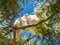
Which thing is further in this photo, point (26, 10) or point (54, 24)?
point (26, 10)

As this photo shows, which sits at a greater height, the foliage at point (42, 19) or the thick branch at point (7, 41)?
the foliage at point (42, 19)

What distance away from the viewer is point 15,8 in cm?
109

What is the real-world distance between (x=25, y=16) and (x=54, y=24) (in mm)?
168

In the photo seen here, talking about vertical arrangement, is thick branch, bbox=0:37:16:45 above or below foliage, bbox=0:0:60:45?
below

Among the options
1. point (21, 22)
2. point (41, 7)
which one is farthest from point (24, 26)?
point (41, 7)

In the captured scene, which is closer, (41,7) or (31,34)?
(41,7)

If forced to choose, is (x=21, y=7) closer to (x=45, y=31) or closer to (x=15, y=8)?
(x=15, y=8)

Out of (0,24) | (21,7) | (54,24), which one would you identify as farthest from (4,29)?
(54,24)

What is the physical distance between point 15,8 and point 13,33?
136 mm

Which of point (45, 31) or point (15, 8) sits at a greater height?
point (15, 8)

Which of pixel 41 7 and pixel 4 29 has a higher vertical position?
pixel 41 7

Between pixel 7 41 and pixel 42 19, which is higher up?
pixel 42 19

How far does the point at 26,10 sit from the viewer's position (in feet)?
3.98

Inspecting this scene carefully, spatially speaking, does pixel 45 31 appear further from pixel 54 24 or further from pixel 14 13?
pixel 14 13
